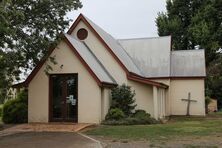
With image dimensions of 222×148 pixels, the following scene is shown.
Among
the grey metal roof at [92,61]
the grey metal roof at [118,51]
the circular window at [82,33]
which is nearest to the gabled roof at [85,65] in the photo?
the grey metal roof at [92,61]

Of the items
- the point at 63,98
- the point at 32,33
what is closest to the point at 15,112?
the point at 63,98

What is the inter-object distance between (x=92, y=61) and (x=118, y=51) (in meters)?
Answer: 5.40

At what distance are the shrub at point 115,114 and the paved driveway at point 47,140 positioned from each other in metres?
5.25

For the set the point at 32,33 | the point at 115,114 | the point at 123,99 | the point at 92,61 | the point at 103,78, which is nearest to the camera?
the point at 32,33

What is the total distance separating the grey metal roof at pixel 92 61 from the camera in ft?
75.6

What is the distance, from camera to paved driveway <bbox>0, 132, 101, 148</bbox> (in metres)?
14.3

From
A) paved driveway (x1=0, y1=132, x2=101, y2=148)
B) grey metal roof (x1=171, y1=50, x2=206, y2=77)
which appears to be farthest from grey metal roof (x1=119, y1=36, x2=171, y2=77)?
paved driveway (x1=0, y1=132, x2=101, y2=148)

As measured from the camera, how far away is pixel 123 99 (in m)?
24.4

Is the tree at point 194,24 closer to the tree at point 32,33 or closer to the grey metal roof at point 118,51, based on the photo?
the grey metal roof at point 118,51

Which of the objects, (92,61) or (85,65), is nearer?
(85,65)

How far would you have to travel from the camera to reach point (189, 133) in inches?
709

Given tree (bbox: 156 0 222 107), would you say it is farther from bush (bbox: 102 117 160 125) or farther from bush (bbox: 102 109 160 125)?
bush (bbox: 102 117 160 125)

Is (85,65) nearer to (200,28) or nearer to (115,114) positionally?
A: (115,114)

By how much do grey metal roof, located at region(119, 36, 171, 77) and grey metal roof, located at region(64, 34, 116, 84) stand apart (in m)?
6.17
